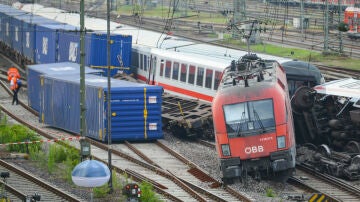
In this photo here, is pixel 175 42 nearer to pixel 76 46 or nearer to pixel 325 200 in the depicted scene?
pixel 76 46

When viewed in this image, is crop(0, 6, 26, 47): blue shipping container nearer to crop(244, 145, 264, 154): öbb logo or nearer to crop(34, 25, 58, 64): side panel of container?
crop(34, 25, 58, 64): side panel of container

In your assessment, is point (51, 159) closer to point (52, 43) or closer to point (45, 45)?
point (52, 43)

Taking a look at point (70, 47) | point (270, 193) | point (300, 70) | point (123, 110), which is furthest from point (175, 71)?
point (270, 193)

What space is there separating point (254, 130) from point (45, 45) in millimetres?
25955

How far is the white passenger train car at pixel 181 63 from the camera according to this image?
34.2 m

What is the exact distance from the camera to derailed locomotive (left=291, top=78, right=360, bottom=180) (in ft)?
89.9

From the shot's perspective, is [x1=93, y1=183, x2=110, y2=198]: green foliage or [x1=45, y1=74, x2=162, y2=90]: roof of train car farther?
[x1=45, y1=74, x2=162, y2=90]: roof of train car

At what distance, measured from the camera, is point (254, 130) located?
24.4 metres

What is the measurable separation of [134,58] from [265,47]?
2037 cm

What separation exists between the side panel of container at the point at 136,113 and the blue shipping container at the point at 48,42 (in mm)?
13817

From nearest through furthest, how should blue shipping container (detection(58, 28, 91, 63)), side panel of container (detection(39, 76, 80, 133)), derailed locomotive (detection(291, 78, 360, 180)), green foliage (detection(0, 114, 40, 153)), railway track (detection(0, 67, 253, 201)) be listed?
railway track (detection(0, 67, 253, 201)) < derailed locomotive (detection(291, 78, 360, 180)) < green foliage (detection(0, 114, 40, 153)) < side panel of container (detection(39, 76, 80, 133)) < blue shipping container (detection(58, 28, 91, 63))

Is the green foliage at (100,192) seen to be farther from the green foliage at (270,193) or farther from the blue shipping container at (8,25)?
the blue shipping container at (8,25)

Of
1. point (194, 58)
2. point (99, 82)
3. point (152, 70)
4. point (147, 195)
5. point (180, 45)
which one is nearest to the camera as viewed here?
point (147, 195)

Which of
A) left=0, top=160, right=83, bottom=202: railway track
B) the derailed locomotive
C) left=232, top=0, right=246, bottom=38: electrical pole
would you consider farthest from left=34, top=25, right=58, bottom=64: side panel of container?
left=0, top=160, right=83, bottom=202: railway track
